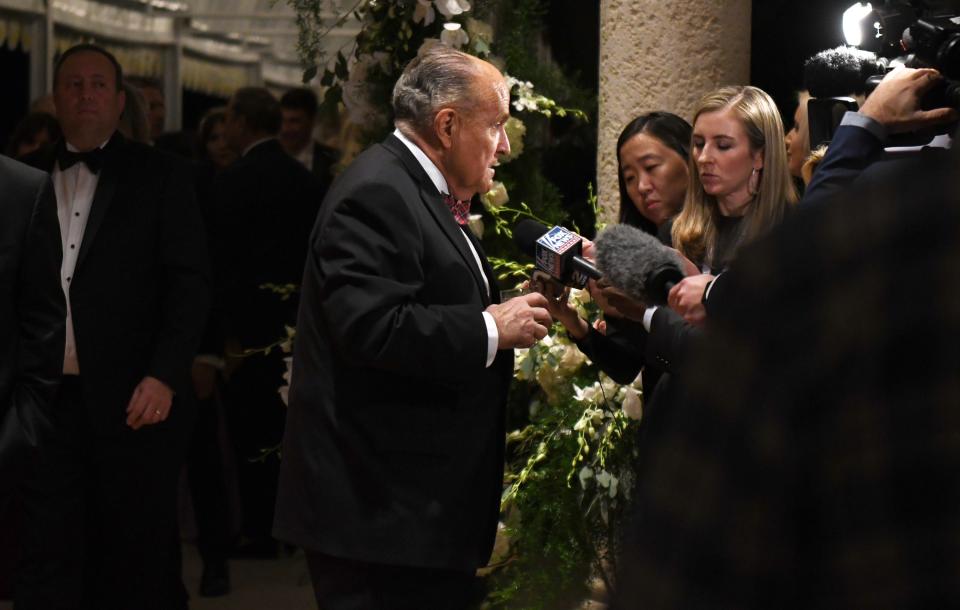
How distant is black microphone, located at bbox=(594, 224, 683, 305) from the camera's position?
3047 millimetres

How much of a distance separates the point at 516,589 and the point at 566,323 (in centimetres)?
103

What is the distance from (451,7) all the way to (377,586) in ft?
7.44

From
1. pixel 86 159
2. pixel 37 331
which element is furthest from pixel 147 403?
pixel 37 331

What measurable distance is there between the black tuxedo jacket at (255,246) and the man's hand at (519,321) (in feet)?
11.2

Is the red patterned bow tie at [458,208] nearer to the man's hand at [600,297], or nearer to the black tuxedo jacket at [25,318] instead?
the man's hand at [600,297]

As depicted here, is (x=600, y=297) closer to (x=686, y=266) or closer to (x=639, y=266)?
(x=686, y=266)

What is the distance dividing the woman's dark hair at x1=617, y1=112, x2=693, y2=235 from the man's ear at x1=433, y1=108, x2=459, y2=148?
900mm

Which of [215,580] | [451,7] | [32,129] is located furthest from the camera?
[32,129]

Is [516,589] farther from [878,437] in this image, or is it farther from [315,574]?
[878,437]

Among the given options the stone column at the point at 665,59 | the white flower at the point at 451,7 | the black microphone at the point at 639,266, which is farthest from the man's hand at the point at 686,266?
the white flower at the point at 451,7

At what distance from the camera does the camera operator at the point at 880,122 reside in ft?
9.86

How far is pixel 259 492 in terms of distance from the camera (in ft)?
22.5

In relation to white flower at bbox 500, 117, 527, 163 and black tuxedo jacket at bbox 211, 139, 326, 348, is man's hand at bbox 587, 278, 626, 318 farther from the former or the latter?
black tuxedo jacket at bbox 211, 139, 326, 348

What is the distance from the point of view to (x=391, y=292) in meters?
3.10
